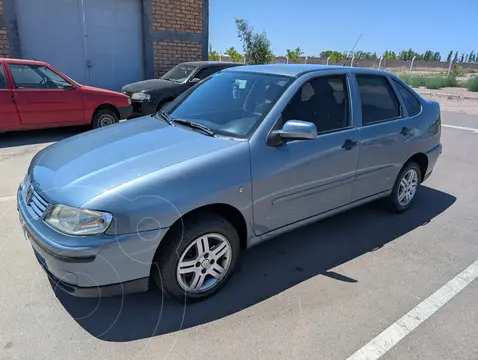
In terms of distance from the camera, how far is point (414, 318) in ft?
8.55

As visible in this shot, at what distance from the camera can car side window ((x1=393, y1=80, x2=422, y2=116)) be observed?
4.16 metres

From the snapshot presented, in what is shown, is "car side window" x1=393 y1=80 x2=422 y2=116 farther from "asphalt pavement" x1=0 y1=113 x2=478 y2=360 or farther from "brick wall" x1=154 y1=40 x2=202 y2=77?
"brick wall" x1=154 y1=40 x2=202 y2=77

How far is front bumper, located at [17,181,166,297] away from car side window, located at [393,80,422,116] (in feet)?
10.8

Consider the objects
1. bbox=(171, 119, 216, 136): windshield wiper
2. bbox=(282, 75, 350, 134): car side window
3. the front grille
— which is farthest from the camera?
bbox=(282, 75, 350, 134): car side window

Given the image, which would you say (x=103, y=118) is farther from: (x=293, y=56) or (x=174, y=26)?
(x=293, y=56)

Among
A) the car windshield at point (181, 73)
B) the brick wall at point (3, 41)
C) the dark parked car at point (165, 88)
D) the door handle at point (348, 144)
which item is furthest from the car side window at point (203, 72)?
the door handle at point (348, 144)

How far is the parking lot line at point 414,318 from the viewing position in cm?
229

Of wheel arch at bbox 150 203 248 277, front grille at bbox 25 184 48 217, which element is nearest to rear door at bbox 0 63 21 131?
front grille at bbox 25 184 48 217

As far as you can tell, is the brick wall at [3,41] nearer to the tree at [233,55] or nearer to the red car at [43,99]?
the red car at [43,99]

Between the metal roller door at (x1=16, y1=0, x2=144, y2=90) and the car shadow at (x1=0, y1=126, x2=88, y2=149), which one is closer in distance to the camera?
the car shadow at (x1=0, y1=126, x2=88, y2=149)

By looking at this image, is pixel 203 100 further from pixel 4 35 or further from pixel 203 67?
pixel 4 35

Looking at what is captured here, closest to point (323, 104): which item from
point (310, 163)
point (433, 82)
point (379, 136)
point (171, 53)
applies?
point (310, 163)

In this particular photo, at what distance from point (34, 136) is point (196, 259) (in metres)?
6.60

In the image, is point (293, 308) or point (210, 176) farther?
point (293, 308)
